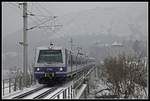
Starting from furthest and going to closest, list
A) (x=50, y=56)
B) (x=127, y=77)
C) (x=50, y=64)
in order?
(x=127, y=77)
(x=50, y=56)
(x=50, y=64)

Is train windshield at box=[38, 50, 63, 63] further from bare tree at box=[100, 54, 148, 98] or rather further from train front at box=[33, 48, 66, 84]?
bare tree at box=[100, 54, 148, 98]

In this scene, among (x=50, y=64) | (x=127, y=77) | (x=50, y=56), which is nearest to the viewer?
(x=50, y=64)

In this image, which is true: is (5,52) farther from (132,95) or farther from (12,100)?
(12,100)

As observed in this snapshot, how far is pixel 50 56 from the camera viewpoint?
25844 mm

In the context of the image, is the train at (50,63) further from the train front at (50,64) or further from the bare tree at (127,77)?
the bare tree at (127,77)

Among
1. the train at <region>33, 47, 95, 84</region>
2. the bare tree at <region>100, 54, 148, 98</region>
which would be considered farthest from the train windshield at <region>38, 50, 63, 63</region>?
the bare tree at <region>100, 54, 148, 98</region>

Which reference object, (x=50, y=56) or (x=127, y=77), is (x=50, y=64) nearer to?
(x=50, y=56)

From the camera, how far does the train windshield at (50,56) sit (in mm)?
25734

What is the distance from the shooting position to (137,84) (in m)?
40.1

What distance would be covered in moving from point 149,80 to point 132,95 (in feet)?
15.2

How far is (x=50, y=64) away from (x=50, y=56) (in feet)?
1.87

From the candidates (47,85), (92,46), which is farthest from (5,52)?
(92,46)

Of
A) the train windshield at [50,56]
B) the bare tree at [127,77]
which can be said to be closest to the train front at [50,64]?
the train windshield at [50,56]

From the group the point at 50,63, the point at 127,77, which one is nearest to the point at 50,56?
the point at 50,63
